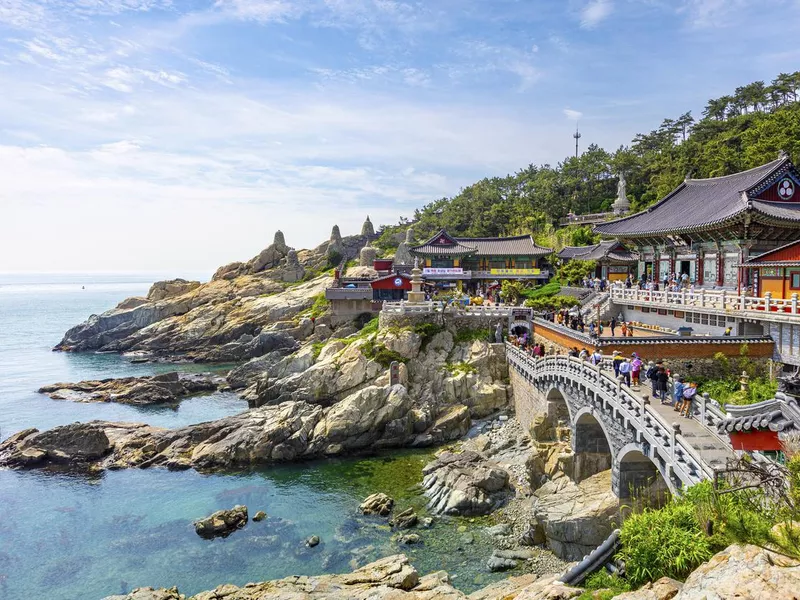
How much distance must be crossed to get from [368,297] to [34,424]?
3462 centimetres

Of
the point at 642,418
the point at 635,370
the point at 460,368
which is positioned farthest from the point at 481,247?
the point at 642,418

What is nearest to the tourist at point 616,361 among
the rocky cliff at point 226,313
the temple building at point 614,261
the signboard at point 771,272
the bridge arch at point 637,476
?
the bridge arch at point 637,476

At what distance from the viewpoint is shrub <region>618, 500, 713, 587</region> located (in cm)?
1205

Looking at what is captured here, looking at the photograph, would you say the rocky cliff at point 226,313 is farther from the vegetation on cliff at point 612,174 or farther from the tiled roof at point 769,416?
the tiled roof at point 769,416

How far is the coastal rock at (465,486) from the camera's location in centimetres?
2697

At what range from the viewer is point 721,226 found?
33.5 metres

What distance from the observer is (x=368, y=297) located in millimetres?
61469

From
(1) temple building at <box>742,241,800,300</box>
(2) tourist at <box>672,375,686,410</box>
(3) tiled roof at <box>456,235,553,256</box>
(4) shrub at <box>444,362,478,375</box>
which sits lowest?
(4) shrub at <box>444,362,478,375</box>

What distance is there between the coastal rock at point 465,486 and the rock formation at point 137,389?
1324 inches

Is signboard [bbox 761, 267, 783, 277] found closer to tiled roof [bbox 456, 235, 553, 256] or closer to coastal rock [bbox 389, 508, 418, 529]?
coastal rock [bbox 389, 508, 418, 529]

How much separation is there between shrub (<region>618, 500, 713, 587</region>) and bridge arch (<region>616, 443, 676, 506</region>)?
7.04 meters

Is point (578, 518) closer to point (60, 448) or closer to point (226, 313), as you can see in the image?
point (60, 448)

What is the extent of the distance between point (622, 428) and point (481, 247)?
5161 cm

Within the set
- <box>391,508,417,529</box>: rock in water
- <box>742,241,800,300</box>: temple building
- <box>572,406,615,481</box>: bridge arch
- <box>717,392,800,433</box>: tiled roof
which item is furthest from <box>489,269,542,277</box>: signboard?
<box>717,392,800,433</box>: tiled roof
